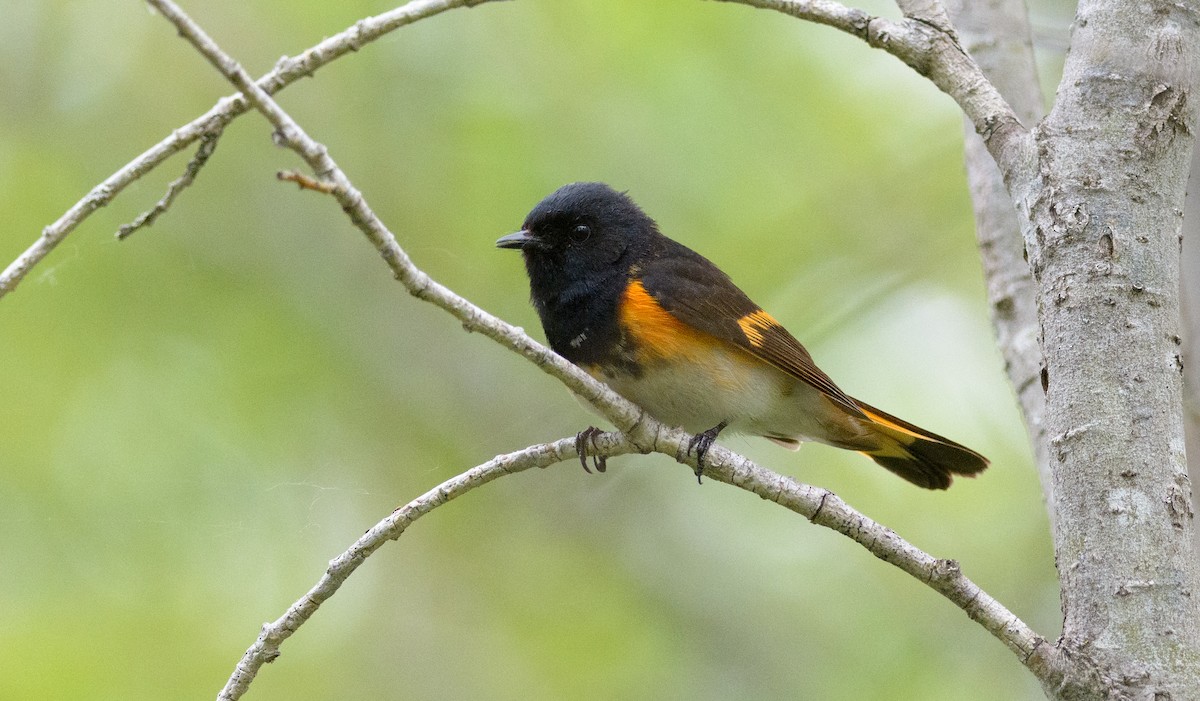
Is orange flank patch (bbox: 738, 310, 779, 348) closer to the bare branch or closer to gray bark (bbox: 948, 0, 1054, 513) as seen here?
gray bark (bbox: 948, 0, 1054, 513)

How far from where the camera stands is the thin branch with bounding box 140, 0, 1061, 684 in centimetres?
191

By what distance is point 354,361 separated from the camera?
6.20m

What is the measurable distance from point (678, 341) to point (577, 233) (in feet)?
2.24

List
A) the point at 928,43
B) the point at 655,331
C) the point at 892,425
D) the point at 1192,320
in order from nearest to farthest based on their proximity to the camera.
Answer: the point at 928,43, the point at 1192,320, the point at 655,331, the point at 892,425

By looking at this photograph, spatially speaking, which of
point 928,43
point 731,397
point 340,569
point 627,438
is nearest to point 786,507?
point 627,438

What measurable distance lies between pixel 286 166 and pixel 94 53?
4.06 ft

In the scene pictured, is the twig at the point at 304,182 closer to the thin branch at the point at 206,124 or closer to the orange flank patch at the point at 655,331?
the thin branch at the point at 206,124

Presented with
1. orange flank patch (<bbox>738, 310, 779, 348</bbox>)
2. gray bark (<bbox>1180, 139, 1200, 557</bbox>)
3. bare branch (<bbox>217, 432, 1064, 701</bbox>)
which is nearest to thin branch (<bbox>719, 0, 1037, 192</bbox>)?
gray bark (<bbox>1180, 139, 1200, 557</bbox>)

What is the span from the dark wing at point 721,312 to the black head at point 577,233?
0.14 metres

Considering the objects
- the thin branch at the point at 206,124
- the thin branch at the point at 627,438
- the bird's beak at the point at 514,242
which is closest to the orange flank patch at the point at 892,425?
the bird's beak at the point at 514,242

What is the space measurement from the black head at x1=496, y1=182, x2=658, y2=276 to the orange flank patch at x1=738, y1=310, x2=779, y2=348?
0.50 m

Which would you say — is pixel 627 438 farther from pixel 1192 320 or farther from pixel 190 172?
pixel 1192 320

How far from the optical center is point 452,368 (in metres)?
6.36

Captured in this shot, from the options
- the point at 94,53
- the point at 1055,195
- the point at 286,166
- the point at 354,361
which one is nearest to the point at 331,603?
the point at 354,361
